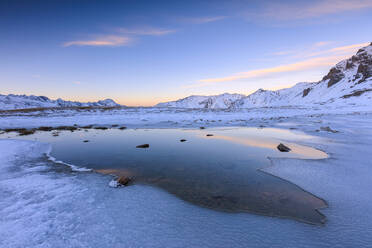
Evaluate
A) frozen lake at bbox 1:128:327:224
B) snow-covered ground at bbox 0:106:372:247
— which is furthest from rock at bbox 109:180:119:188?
frozen lake at bbox 1:128:327:224

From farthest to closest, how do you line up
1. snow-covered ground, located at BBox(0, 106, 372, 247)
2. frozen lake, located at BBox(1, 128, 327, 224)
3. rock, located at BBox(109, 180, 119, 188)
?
rock, located at BBox(109, 180, 119, 188) → frozen lake, located at BBox(1, 128, 327, 224) → snow-covered ground, located at BBox(0, 106, 372, 247)

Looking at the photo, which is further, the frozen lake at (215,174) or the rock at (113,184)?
the rock at (113,184)

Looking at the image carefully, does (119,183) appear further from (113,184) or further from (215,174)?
(215,174)

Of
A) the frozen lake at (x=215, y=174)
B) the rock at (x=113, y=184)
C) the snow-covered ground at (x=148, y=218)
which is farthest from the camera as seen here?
the rock at (x=113, y=184)

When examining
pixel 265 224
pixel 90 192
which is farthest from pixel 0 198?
pixel 265 224

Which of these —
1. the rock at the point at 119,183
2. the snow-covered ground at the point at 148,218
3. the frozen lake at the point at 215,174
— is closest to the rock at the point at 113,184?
the rock at the point at 119,183

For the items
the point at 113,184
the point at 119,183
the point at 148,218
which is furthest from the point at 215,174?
the point at 113,184

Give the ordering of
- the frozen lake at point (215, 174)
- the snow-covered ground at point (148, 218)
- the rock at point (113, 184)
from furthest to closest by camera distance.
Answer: the rock at point (113, 184)
the frozen lake at point (215, 174)
the snow-covered ground at point (148, 218)

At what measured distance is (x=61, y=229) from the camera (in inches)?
169

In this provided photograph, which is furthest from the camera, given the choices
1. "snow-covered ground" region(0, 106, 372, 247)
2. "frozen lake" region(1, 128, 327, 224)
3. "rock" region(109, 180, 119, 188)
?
"rock" region(109, 180, 119, 188)

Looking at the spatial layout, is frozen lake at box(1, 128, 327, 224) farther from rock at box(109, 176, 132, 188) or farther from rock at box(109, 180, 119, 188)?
rock at box(109, 180, 119, 188)

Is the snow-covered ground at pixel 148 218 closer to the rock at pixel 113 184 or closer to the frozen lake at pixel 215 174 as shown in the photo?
the rock at pixel 113 184

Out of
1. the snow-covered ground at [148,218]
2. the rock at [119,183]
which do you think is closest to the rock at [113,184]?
the rock at [119,183]

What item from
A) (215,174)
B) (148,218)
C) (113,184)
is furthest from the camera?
(215,174)
